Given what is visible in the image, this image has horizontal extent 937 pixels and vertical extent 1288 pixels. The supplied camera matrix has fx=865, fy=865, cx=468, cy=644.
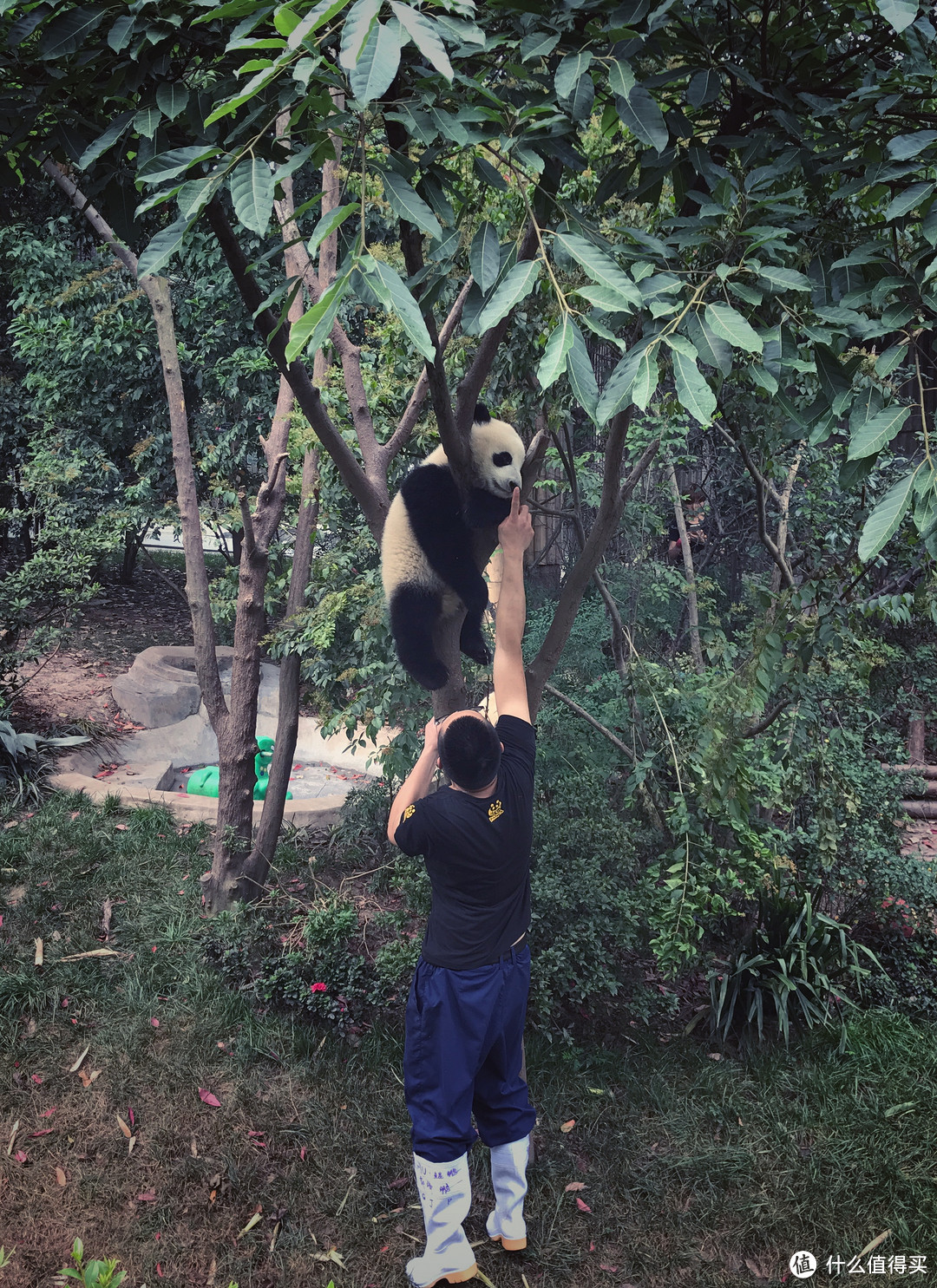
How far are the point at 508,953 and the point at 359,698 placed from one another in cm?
152

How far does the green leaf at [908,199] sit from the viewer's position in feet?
4.78

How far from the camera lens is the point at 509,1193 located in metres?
2.39

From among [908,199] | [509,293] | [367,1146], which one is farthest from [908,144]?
[367,1146]

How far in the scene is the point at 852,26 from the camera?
2.07m

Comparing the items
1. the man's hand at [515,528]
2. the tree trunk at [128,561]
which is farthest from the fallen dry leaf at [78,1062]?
the tree trunk at [128,561]

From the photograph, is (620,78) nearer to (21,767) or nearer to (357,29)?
(357,29)

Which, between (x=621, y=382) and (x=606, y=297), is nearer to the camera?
(x=606, y=297)

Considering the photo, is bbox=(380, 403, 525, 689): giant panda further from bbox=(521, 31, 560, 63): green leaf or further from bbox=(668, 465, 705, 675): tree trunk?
bbox=(668, 465, 705, 675): tree trunk

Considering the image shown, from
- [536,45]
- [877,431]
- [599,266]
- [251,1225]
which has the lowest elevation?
[251,1225]

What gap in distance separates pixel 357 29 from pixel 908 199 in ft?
3.27

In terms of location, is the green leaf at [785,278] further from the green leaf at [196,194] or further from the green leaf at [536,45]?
the green leaf at [196,194]

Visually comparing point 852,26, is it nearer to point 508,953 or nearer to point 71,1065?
point 508,953

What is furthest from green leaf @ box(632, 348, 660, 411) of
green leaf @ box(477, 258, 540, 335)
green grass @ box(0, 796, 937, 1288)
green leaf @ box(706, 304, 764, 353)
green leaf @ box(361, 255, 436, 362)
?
green grass @ box(0, 796, 937, 1288)

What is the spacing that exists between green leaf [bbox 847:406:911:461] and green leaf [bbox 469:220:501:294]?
27.3 inches
